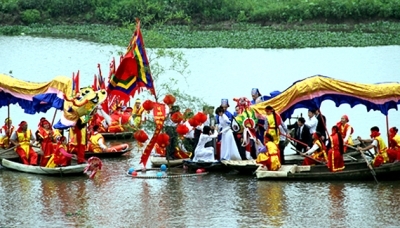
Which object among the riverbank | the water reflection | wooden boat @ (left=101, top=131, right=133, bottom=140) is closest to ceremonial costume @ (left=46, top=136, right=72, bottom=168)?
the water reflection

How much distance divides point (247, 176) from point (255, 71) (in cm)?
2343

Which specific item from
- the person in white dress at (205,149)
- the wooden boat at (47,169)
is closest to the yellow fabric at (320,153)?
the person in white dress at (205,149)

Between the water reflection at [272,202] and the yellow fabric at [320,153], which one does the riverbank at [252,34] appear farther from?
the water reflection at [272,202]

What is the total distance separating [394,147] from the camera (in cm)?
2102

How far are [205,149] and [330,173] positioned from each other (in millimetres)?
3065

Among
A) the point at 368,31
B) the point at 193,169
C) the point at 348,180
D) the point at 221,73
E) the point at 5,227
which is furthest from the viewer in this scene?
the point at 368,31

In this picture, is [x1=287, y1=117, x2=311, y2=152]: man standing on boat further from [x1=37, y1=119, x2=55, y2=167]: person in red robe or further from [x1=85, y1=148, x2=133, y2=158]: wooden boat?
[x1=37, y1=119, x2=55, y2=167]: person in red robe

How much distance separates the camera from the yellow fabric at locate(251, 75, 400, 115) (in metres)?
21.4

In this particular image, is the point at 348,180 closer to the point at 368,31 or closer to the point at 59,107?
the point at 59,107

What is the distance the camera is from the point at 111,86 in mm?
23609

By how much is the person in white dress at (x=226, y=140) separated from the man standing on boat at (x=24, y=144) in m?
4.33

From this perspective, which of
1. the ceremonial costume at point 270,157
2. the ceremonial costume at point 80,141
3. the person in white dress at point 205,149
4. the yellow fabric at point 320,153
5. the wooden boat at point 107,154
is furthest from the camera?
the wooden boat at point 107,154

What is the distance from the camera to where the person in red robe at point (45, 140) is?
73.7 feet

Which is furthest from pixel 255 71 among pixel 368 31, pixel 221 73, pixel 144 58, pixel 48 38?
pixel 144 58
